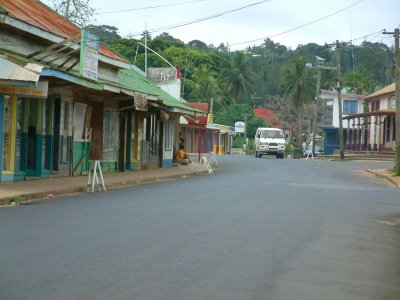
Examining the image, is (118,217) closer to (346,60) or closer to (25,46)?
(25,46)

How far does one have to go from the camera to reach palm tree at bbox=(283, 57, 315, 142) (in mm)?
80312

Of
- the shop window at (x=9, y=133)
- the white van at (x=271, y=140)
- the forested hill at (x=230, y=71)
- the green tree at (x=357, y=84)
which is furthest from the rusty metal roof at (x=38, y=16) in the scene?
the green tree at (x=357, y=84)

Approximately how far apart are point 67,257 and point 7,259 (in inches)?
27.8

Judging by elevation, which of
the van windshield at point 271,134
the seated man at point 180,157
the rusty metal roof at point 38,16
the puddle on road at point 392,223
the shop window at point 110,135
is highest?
the rusty metal roof at point 38,16

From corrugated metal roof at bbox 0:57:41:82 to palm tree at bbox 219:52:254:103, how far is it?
76.2 m

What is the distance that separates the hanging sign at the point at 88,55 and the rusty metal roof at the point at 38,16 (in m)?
0.93

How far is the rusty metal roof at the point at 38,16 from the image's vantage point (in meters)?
18.0

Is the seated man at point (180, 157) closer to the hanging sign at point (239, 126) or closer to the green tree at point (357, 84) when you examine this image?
the hanging sign at point (239, 126)

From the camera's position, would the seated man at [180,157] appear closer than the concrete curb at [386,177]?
No

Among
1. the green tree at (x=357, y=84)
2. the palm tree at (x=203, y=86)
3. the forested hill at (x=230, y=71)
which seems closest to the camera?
the green tree at (x=357, y=84)

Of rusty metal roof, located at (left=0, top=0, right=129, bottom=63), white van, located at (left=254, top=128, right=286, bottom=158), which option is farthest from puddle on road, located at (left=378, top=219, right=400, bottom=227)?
white van, located at (left=254, top=128, right=286, bottom=158)

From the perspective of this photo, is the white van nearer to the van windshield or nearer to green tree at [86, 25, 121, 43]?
the van windshield

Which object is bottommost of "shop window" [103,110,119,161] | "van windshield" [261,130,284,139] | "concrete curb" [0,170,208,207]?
"concrete curb" [0,170,208,207]

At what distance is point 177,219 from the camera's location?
1134 centimetres
